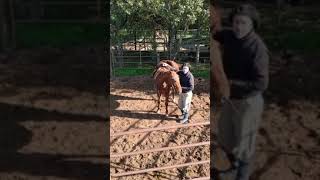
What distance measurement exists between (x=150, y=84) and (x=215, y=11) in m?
10.8

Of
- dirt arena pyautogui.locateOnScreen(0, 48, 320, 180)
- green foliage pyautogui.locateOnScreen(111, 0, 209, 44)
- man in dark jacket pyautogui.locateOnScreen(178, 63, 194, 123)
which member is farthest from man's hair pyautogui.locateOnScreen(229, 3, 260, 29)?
green foliage pyautogui.locateOnScreen(111, 0, 209, 44)

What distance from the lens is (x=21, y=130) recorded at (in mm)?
2473

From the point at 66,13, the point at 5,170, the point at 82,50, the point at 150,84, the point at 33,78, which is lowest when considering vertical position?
the point at 150,84

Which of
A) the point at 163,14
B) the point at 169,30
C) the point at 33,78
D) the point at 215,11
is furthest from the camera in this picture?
the point at 169,30

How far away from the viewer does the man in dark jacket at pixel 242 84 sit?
89.7 inches

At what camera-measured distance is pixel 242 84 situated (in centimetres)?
232

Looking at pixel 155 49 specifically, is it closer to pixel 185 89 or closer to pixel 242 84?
pixel 185 89

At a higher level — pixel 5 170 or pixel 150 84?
pixel 5 170

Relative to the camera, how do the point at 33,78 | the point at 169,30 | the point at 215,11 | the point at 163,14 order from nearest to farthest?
the point at 215,11 → the point at 33,78 → the point at 163,14 → the point at 169,30

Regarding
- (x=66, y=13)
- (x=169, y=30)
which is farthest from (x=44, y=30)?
(x=169, y=30)

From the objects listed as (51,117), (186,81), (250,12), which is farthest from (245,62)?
(186,81)

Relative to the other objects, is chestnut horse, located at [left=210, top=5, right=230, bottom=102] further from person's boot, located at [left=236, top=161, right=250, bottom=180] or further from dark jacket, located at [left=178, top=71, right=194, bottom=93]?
dark jacket, located at [left=178, top=71, right=194, bottom=93]

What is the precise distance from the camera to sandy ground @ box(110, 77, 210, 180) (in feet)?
28.5

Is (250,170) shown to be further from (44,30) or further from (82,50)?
(44,30)
